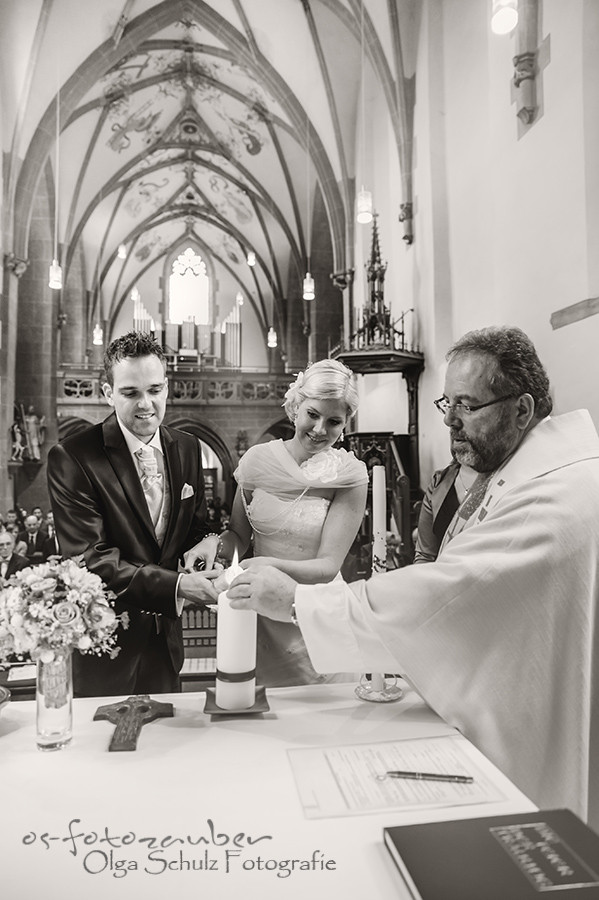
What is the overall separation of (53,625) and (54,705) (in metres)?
0.18

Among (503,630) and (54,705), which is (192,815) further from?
(503,630)

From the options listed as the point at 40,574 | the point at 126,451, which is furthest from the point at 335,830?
the point at 126,451

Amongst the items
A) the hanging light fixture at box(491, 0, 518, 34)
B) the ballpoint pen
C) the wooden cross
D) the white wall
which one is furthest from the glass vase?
the hanging light fixture at box(491, 0, 518, 34)

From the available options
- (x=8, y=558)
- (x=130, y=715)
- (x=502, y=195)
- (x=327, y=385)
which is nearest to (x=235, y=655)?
(x=130, y=715)

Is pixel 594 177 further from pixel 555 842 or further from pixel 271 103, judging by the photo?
pixel 271 103

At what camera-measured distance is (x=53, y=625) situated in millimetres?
1381

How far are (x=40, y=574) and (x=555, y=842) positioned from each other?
1.09 metres

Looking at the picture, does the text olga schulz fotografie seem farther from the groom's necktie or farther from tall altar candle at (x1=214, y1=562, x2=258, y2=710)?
the groom's necktie

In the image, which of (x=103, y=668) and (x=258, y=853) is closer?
(x=258, y=853)

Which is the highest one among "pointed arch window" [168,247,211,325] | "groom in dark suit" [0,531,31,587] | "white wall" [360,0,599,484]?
"pointed arch window" [168,247,211,325]

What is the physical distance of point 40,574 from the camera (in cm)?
144

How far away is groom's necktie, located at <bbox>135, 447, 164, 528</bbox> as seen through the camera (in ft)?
7.87

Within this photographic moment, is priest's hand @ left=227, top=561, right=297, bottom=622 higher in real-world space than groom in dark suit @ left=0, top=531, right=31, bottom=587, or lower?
higher

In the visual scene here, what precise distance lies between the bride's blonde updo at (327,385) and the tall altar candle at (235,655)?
3.54 ft
